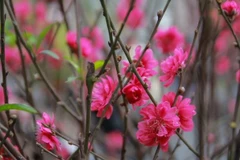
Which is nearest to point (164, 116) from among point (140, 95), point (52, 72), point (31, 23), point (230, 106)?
point (140, 95)

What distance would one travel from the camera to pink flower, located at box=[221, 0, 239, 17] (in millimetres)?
1332

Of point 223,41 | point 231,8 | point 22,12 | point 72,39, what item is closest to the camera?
point 231,8

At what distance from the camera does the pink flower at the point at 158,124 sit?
1.12 meters

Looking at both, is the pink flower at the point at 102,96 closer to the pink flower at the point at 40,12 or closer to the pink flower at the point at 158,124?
the pink flower at the point at 158,124

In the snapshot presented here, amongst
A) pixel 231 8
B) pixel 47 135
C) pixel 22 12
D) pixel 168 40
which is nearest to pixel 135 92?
pixel 47 135

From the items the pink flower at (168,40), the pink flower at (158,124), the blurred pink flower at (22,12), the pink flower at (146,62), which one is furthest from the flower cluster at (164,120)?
the blurred pink flower at (22,12)

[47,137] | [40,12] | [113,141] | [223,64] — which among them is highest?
[40,12]

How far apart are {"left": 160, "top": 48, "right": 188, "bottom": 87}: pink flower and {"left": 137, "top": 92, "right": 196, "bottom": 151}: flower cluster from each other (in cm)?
6

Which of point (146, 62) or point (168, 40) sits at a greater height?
point (168, 40)

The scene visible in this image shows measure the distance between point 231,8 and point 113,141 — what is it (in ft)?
7.92

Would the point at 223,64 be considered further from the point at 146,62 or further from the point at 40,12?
the point at 146,62

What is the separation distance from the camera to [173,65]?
1.22m

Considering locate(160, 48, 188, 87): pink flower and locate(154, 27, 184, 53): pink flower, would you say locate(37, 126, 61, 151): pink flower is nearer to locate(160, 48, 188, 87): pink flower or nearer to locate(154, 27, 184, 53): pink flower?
locate(160, 48, 188, 87): pink flower

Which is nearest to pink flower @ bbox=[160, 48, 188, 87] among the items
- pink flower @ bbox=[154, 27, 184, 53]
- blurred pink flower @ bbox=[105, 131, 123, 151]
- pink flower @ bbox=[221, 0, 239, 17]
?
pink flower @ bbox=[221, 0, 239, 17]
